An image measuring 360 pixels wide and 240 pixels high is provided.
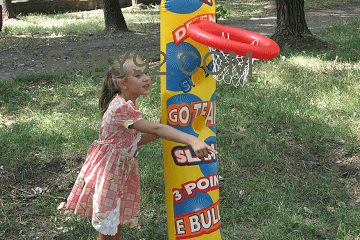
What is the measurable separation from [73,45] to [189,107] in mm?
7269

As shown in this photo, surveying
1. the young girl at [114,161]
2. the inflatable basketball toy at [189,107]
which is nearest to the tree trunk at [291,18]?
the inflatable basketball toy at [189,107]

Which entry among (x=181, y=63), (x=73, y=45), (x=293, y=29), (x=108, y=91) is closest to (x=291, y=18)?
(x=293, y=29)

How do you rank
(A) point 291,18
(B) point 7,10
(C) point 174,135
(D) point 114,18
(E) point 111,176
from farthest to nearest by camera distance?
(B) point 7,10, (D) point 114,18, (A) point 291,18, (E) point 111,176, (C) point 174,135

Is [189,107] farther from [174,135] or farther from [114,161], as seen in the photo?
[114,161]

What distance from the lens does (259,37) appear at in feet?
7.79

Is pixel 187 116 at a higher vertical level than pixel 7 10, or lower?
lower

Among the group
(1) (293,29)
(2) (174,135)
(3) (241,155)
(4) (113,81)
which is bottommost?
(3) (241,155)

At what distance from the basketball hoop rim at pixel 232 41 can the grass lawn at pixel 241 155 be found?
1629 millimetres

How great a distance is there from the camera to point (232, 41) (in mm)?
2176

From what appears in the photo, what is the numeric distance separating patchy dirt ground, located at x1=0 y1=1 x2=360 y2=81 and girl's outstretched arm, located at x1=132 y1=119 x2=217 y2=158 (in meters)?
4.99

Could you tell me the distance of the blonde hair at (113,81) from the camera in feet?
7.67

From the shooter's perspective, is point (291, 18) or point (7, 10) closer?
point (291, 18)

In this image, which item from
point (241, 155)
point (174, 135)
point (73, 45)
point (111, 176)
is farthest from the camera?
point (73, 45)

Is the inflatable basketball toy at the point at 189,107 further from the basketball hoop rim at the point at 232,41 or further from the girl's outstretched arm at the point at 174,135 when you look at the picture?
the girl's outstretched arm at the point at 174,135
